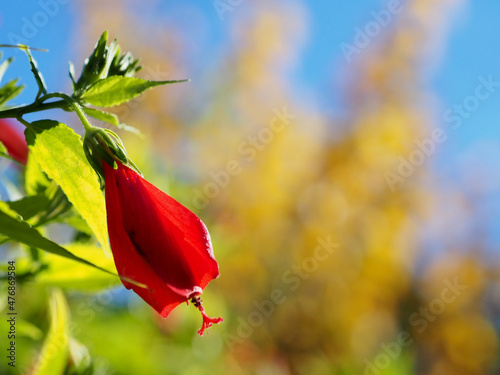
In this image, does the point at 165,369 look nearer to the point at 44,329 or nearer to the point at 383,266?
the point at 44,329

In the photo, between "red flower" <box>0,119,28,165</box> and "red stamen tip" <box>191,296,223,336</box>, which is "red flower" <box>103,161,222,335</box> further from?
"red flower" <box>0,119,28,165</box>

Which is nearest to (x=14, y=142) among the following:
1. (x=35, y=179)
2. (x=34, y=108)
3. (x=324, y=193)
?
(x=35, y=179)

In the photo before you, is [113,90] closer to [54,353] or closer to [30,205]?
[30,205]

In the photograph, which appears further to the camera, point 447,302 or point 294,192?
point 447,302

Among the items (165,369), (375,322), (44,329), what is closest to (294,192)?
(375,322)

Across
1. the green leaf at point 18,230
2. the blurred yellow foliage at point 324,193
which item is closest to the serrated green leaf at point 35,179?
the green leaf at point 18,230

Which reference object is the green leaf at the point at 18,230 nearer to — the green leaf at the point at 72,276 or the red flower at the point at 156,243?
the red flower at the point at 156,243
